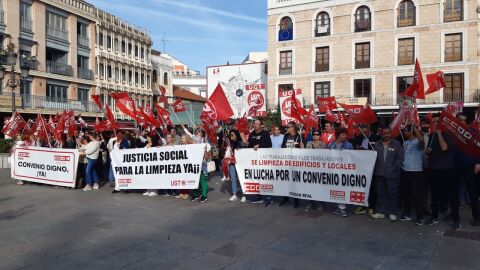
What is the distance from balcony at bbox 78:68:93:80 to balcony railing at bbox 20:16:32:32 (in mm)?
6678

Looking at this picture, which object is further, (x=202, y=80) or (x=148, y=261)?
(x=202, y=80)

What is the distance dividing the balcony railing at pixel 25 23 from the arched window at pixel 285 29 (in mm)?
22240

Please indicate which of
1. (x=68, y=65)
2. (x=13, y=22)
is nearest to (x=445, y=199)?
(x=13, y=22)

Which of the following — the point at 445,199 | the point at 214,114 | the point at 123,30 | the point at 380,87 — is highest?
the point at 123,30

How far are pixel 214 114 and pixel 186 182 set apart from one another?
220 cm

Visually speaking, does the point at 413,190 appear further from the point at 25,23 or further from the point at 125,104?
the point at 25,23

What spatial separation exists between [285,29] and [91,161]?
107 ft

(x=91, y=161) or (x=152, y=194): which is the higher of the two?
(x=91, y=161)

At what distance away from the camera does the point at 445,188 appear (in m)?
7.21

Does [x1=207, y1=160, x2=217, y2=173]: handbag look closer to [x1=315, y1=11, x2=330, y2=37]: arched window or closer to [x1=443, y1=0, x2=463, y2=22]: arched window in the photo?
[x1=315, y1=11, x2=330, y2=37]: arched window

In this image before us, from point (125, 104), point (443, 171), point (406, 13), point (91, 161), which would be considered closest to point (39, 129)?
point (91, 161)

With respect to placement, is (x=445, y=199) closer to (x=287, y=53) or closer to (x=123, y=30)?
(x=287, y=53)

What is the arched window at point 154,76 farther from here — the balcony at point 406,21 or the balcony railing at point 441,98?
the balcony at point 406,21

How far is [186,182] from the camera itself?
9.81 m
